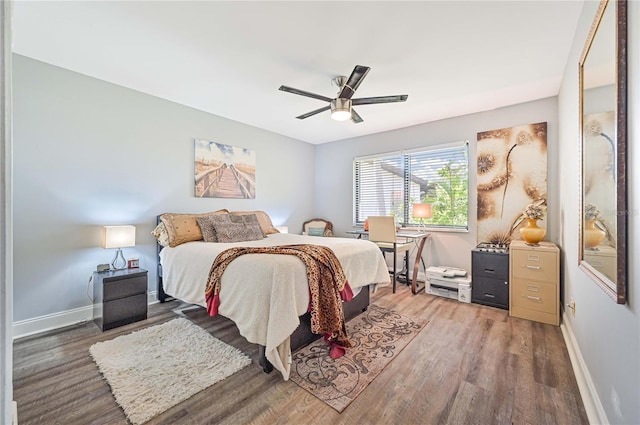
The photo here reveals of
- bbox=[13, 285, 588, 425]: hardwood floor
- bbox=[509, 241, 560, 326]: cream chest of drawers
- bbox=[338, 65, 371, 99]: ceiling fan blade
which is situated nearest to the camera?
bbox=[13, 285, 588, 425]: hardwood floor

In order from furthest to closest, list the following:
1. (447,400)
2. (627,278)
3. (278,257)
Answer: (278,257) → (447,400) → (627,278)

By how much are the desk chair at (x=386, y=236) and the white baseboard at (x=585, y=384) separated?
1867mm

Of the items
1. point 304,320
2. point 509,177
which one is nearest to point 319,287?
point 304,320

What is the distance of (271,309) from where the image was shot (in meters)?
1.82

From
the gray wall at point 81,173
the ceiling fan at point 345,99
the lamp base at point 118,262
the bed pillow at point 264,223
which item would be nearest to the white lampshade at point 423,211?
the ceiling fan at point 345,99

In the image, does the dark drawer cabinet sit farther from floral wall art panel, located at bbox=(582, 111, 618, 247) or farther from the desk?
floral wall art panel, located at bbox=(582, 111, 618, 247)

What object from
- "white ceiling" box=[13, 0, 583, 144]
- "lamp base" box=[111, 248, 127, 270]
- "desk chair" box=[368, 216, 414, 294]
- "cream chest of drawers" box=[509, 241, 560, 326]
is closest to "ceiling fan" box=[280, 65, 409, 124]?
"white ceiling" box=[13, 0, 583, 144]

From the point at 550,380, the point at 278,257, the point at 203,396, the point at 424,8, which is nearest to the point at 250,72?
the point at 424,8

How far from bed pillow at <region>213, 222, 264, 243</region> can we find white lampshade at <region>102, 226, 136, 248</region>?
0.87 metres

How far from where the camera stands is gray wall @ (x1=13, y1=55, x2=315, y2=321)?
2.50 meters

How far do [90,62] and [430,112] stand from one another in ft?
13.3

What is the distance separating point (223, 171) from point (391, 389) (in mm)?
3576

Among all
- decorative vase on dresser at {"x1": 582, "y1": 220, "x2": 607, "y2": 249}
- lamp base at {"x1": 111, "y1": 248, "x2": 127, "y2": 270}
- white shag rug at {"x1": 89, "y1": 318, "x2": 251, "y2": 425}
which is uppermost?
decorative vase on dresser at {"x1": 582, "y1": 220, "x2": 607, "y2": 249}

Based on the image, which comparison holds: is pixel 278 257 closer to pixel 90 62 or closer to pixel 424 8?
pixel 424 8
